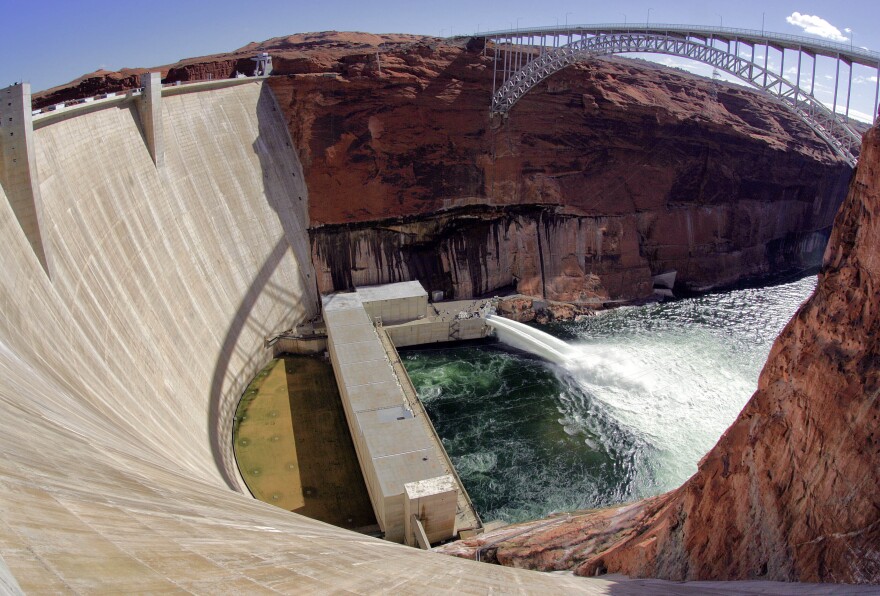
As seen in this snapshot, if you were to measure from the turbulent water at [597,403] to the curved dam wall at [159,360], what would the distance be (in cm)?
1080

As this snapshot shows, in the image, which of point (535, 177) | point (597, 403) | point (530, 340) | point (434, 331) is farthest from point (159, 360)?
point (535, 177)

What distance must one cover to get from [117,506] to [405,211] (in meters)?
37.4

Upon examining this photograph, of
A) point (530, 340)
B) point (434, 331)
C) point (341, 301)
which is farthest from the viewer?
point (434, 331)

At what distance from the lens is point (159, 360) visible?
29.0 meters

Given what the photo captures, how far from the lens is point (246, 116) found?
150 feet

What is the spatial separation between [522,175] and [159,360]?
30.9 meters

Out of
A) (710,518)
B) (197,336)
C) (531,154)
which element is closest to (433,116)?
(531,154)

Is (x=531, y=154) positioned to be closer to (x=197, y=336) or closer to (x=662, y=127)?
(x=662, y=127)

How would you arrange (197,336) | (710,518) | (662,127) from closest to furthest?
(710,518) < (197,336) < (662,127)

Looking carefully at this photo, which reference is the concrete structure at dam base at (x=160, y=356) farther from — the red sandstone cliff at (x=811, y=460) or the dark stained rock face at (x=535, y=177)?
the dark stained rock face at (x=535, y=177)


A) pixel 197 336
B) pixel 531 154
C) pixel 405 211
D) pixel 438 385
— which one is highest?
pixel 531 154

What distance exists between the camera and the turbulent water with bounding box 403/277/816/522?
3041cm

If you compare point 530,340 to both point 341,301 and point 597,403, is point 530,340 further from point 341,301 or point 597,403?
point 341,301

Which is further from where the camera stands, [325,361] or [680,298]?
[680,298]
